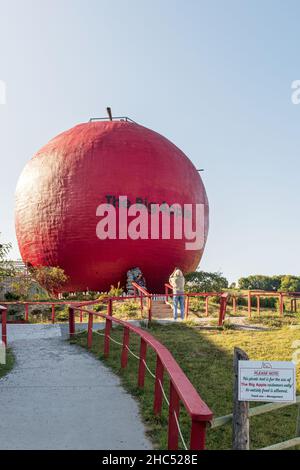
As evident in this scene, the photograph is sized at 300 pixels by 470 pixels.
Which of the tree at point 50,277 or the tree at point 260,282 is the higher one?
the tree at point 50,277

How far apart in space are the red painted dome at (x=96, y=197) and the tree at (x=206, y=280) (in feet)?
4.26

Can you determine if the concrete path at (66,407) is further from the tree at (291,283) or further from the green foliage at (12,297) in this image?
the tree at (291,283)

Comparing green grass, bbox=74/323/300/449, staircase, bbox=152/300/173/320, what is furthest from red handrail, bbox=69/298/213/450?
staircase, bbox=152/300/173/320

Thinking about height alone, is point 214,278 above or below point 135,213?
below

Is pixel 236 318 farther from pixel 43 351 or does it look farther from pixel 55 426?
pixel 55 426

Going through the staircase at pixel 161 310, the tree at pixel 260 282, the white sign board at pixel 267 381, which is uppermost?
the white sign board at pixel 267 381

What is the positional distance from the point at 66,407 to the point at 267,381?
8.22ft

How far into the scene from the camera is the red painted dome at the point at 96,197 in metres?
20.2

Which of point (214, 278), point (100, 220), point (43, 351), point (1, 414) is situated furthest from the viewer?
point (214, 278)

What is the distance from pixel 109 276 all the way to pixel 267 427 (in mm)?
16047

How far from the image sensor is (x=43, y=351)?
28.4 ft

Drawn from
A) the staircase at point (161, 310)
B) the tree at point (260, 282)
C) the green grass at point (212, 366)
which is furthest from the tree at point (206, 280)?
the tree at point (260, 282)

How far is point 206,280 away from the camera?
23469 mm

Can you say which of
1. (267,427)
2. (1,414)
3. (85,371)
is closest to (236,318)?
(85,371)
